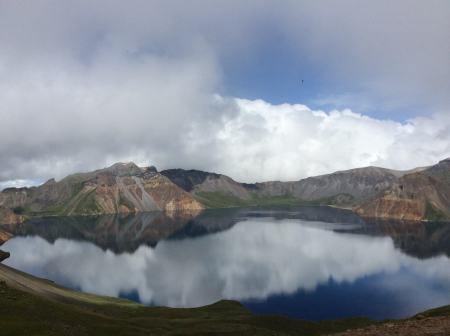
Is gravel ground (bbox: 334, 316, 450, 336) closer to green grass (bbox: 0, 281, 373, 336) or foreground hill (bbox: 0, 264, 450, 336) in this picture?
foreground hill (bbox: 0, 264, 450, 336)

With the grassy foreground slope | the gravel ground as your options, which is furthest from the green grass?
the gravel ground

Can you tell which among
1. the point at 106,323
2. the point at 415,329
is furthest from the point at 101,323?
the point at 415,329

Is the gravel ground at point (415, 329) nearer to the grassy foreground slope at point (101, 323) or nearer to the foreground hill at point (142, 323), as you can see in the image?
the foreground hill at point (142, 323)

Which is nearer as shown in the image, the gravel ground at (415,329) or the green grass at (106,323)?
the gravel ground at (415,329)

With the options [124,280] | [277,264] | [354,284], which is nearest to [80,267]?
[124,280]

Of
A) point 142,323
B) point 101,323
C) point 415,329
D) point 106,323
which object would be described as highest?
point 415,329

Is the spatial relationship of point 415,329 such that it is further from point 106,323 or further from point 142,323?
point 142,323

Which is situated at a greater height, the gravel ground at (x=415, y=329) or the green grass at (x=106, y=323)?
the gravel ground at (x=415, y=329)

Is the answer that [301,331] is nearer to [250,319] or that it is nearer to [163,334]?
[250,319]

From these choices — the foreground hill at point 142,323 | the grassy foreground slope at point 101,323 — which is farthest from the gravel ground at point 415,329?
the grassy foreground slope at point 101,323

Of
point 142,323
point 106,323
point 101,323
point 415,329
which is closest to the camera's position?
point 415,329

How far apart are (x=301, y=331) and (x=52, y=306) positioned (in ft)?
154

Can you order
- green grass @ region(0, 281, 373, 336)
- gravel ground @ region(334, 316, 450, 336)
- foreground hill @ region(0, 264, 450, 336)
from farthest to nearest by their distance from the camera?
green grass @ region(0, 281, 373, 336), foreground hill @ region(0, 264, 450, 336), gravel ground @ region(334, 316, 450, 336)

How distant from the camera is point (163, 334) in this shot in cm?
6028
